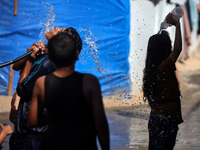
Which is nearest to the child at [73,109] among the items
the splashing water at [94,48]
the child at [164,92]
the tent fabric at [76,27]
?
the child at [164,92]

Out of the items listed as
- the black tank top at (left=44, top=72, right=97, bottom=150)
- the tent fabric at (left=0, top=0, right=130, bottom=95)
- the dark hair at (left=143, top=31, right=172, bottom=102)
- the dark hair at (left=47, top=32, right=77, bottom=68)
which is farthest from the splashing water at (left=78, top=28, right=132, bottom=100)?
the black tank top at (left=44, top=72, right=97, bottom=150)

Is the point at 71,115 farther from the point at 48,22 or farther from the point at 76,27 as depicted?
the point at 48,22

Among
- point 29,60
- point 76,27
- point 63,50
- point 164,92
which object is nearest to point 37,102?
point 63,50

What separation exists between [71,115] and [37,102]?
0.91 feet

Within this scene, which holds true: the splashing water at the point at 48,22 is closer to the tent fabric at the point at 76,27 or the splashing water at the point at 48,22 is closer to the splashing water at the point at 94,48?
the tent fabric at the point at 76,27

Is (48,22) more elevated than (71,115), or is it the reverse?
(71,115)

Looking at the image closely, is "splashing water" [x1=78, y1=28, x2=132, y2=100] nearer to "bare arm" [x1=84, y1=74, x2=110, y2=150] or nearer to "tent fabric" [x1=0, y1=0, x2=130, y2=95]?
"tent fabric" [x1=0, y1=0, x2=130, y2=95]

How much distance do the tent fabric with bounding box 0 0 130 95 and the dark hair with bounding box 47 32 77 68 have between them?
6.25 meters

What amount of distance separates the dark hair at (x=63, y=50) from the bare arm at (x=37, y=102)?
161 millimetres

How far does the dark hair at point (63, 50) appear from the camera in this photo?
2.54 metres

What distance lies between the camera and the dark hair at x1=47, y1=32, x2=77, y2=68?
2.54 metres

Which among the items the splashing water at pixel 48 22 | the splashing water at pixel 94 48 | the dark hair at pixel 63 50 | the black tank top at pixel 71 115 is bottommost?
the splashing water at pixel 94 48

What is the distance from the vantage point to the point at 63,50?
254 centimetres

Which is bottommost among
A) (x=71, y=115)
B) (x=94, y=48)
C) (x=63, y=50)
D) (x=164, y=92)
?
(x=94, y=48)
